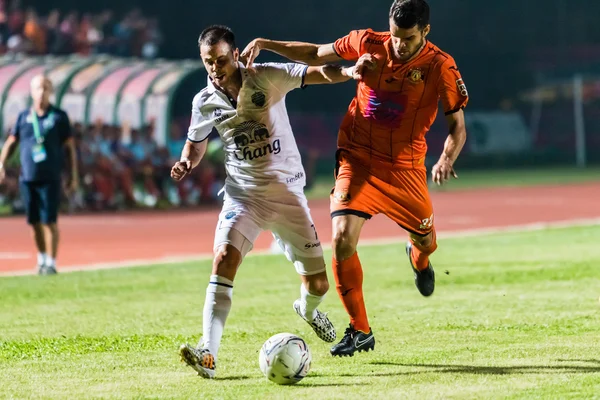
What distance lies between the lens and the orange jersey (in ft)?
27.4

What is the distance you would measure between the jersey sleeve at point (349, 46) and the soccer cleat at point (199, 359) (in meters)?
2.39

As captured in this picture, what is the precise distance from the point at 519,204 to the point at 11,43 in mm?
11952

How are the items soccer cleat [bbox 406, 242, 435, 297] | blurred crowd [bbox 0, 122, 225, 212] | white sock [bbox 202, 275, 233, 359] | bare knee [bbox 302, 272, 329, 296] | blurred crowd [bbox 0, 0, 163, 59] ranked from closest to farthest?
white sock [bbox 202, 275, 233, 359]
bare knee [bbox 302, 272, 329, 296]
soccer cleat [bbox 406, 242, 435, 297]
blurred crowd [bbox 0, 122, 225, 212]
blurred crowd [bbox 0, 0, 163, 59]

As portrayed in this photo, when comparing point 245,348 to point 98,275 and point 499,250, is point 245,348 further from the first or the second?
point 499,250

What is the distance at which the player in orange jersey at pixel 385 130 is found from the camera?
819 cm

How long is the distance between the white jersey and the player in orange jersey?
0.74 feet

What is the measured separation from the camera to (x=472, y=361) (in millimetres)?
7812

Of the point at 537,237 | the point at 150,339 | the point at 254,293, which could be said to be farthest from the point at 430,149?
the point at 150,339

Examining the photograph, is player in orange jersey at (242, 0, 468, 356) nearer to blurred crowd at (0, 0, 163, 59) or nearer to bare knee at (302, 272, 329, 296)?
bare knee at (302, 272, 329, 296)

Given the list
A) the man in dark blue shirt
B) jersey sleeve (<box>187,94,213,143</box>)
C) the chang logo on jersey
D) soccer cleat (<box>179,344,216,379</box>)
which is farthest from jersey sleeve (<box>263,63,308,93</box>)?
the man in dark blue shirt

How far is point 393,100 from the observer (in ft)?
27.9

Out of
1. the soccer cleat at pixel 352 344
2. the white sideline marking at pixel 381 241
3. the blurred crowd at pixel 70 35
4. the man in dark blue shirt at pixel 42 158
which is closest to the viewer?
the soccer cleat at pixel 352 344

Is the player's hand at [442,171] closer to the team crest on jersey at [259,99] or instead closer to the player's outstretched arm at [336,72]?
the player's outstretched arm at [336,72]

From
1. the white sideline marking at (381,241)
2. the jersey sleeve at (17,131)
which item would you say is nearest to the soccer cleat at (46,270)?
the white sideline marking at (381,241)
